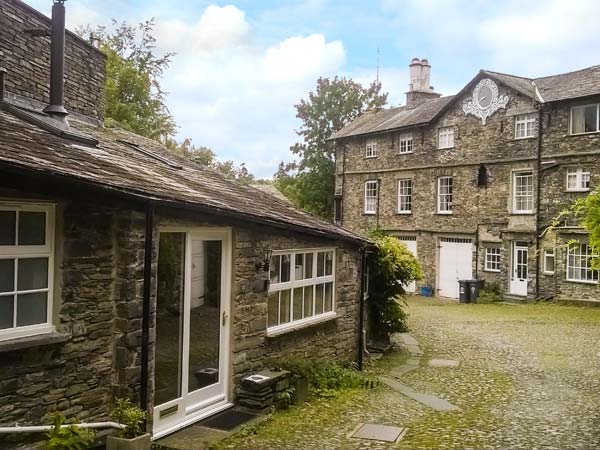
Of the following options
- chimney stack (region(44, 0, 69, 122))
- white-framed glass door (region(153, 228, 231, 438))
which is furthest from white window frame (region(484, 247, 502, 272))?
chimney stack (region(44, 0, 69, 122))

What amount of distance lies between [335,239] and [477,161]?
17237 mm

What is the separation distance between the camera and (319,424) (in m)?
7.93

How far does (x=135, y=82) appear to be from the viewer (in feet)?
110

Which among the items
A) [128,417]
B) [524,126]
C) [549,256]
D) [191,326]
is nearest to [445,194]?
[524,126]

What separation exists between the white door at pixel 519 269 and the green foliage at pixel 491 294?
1.67ft

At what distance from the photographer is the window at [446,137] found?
91.3 ft

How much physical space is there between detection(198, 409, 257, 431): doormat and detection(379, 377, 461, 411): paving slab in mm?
2965

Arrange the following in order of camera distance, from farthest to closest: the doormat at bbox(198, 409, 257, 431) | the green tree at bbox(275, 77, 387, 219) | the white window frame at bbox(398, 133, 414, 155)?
1. the green tree at bbox(275, 77, 387, 219)
2. the white window frame at bbox(398, 133, 414, 155)
3. the doormat at bbox(198, 409, 257, 431)

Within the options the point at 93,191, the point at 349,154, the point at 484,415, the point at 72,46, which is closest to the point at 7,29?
the point at 72,46

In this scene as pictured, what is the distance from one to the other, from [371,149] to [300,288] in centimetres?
2272

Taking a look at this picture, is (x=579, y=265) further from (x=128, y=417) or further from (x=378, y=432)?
(x=128, y=417)

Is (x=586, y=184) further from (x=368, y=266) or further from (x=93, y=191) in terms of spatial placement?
(x=93, y=191)

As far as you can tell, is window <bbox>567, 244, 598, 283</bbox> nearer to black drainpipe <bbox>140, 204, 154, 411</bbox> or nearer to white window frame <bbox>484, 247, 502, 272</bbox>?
white window frame <bbox>484, 247, 502, 272</bbox>

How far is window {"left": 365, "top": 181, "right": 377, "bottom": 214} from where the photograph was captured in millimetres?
31777
